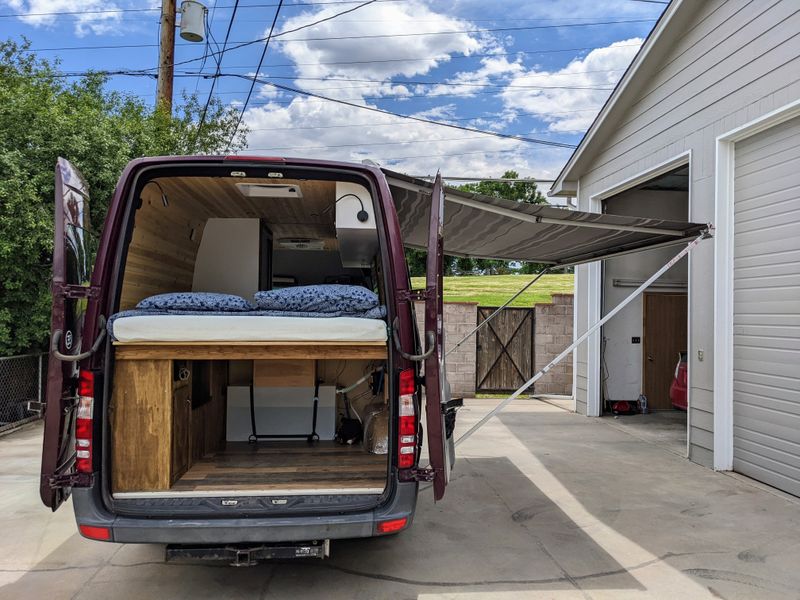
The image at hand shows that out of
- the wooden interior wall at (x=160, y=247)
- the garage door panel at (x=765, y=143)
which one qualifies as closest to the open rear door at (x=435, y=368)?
the wooden interior wall at (x=160, y=247)

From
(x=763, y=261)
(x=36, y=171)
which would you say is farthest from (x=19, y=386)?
(x=763, y=261)

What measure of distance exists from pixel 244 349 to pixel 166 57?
9.08m

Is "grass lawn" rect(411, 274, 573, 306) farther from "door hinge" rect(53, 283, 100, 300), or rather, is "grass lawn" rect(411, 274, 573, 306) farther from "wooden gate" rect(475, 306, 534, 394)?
"door hinge" rect(53, 283, 100, 300)

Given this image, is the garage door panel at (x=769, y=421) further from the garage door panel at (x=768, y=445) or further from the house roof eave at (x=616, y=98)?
the house roof eave at (x=616, y=98)

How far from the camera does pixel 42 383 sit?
23.6 feet

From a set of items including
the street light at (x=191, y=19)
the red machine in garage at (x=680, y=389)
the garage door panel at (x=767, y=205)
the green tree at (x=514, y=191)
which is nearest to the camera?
the garage door panel at (x=767, y=205)

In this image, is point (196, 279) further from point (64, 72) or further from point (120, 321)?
point (64, 72)

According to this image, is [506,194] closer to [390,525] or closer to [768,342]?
[768,342]

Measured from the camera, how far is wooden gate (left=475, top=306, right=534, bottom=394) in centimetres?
988

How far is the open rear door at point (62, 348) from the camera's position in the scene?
8.02 ft

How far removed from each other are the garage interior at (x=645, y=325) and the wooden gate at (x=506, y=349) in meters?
1.76

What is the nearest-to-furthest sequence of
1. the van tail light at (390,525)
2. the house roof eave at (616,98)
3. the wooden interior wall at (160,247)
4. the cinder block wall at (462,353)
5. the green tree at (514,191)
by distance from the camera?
the van tail light at (390,525) → the wooden interior wall at (160,247) → the house roof eave at (616,98) → the cinder block wall at (462,353) → the green tree at (514,191)

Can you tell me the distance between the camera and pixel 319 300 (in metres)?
2.80

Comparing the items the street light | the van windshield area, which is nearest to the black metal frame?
the van windshield area
